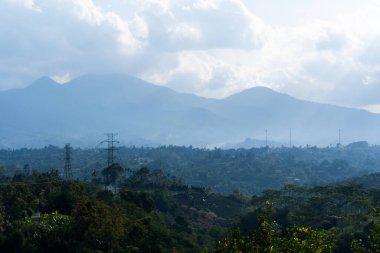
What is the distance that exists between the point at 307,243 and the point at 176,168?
4762 inches

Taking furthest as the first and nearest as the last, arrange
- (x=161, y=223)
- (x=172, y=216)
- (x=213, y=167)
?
(x=213, y=167) < (x=172, y=216) < (x=161, y=223)

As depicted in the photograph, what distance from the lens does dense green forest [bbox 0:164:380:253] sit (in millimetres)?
11330

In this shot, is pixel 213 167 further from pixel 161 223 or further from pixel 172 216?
pixel 161 223

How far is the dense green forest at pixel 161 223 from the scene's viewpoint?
11.3 meters

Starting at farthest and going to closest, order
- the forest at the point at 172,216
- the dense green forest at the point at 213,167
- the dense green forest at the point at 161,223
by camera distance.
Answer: the dense green forest at the point at 213,167
the forest at the point at 172,216
the dense green forest at the point at 161,223

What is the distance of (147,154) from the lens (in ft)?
527

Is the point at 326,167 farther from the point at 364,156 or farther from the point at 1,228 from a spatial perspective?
the point at 1,228

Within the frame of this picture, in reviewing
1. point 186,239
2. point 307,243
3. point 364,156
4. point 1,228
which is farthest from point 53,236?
point 364,156

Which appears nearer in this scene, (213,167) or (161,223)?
(161,223)

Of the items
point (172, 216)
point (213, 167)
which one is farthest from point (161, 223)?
Answer: point (213, 167)

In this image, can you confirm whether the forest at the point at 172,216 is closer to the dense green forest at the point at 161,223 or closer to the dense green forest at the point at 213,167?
the dense green forest at the point at 161,223

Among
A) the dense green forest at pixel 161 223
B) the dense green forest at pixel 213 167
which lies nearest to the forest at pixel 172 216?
the dense green forest at pixel 161 223

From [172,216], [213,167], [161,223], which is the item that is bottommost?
[172,216]

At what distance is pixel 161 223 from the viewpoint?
3794cm
